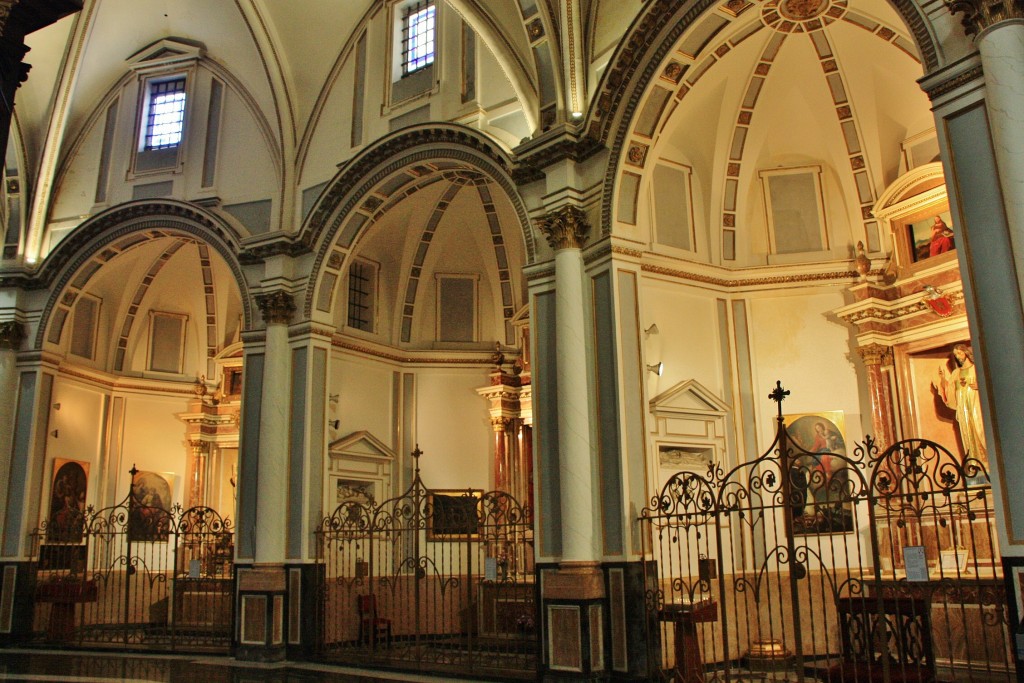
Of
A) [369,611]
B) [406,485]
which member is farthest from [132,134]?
[369,611]

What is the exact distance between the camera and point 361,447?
16.5 m

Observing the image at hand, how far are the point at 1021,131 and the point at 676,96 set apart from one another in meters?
4.77

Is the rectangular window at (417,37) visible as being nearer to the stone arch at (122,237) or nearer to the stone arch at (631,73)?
the stone arch at (122,237)

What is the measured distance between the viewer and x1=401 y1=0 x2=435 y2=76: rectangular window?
1495 centimetres

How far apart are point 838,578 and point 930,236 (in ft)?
16.2

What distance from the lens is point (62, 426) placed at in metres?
18.5

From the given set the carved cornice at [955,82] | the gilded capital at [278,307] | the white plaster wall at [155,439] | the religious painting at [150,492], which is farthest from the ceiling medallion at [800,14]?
the religious painting at [150,492]

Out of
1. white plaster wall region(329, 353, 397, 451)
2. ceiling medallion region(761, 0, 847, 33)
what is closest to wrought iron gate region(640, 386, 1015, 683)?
ceiling medallion region(761, 0, 847, 33)

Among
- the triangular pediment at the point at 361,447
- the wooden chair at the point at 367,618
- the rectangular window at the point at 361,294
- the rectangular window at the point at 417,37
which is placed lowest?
the wooden chair at the point at 367,618

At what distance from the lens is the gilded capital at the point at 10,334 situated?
691 inches

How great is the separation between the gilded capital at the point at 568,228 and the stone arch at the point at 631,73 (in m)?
0.32

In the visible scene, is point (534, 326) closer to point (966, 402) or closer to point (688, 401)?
point (688, 401)

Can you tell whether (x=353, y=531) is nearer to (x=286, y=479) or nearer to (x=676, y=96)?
(x=286, y=479)

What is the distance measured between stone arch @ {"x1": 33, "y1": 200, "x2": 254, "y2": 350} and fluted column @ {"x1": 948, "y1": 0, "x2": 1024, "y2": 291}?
39.9ft
